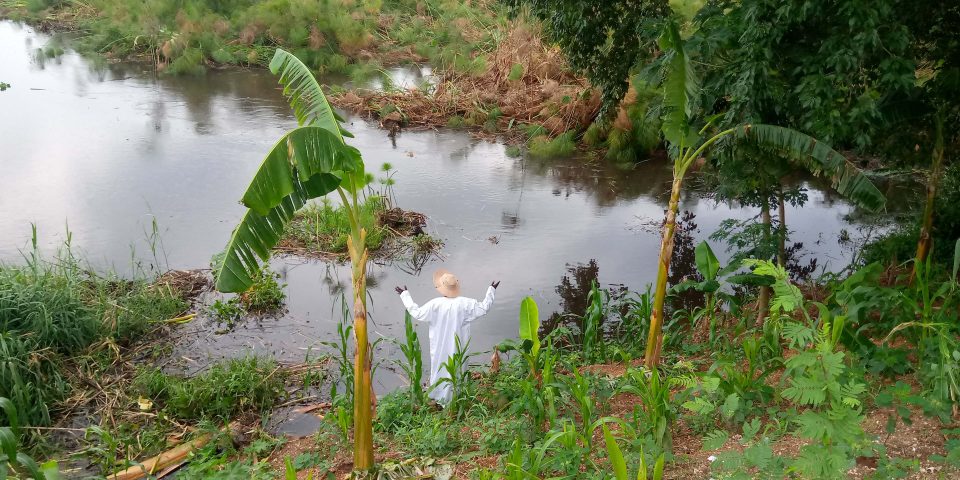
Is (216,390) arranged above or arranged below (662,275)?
below

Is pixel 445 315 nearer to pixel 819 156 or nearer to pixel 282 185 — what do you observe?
pixel 282 185

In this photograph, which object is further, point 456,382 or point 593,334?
point 593,334

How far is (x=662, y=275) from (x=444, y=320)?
5.44ft

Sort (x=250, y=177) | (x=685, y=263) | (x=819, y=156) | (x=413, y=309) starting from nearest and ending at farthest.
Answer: (x=819, y=156), (x=413, y=309), (x=685, y=263), (x=250, y=177)

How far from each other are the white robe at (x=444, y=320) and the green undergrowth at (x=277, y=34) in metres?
11.8

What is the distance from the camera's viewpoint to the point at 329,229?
9484 millimetres

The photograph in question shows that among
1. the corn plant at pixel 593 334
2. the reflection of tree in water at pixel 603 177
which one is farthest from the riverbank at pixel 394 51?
the corn plant at pixel 593 334

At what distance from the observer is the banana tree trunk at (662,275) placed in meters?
5.64

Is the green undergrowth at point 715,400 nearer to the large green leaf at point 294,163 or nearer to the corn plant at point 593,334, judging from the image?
the corn plant at point 593,334

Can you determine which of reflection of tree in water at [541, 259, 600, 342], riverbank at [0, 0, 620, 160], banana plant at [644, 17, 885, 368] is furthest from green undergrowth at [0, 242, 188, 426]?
riverbank at [0, 0, 620, 160]

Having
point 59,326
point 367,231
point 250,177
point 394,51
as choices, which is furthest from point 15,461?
point 394,51

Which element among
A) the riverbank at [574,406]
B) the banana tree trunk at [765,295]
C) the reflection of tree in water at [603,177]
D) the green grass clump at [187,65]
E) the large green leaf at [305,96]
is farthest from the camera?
the green grass clump at [187,65]

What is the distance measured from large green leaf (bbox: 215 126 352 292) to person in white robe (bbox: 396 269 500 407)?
1516 mm

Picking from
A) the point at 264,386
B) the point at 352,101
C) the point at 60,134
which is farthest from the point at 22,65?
the point at 264,386
